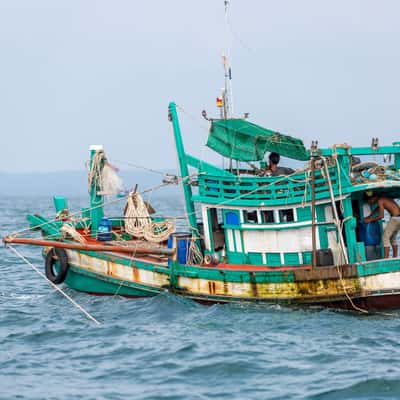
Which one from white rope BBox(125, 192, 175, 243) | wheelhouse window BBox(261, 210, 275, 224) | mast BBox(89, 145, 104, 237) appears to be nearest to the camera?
wheelhouse window BBox(261, 210, 275, 224)

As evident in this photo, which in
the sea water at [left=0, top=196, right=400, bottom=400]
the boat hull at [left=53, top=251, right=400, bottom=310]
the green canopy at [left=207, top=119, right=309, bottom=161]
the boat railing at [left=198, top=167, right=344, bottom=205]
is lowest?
the sea water at [left=0, top=196, right=400, bottom=400]

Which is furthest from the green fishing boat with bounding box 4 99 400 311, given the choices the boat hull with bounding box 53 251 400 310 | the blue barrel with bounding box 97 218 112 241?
the blue barrel with bounding box 97 218 112 241

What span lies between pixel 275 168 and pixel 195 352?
5663 millimetres

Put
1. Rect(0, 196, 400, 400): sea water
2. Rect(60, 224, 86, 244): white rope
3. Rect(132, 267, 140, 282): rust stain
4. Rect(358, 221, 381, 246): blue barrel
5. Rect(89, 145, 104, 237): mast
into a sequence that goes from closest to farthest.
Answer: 1. Rect(0, 196, 400, 400): sea water
2. Rect(358, 221, 381, 246): blue barrel
3. Rect(132, 267, 140, 282): rust stain
4. Rect(60, 224, 86, 244): white rope
5. Rect(89, 145, 104, 237): mast

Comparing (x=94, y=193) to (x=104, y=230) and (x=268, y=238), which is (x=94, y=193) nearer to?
(x=104, y=230)

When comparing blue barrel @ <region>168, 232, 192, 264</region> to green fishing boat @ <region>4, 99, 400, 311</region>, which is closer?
green fishing boat @ <region>4, 99, 400, 311</region>

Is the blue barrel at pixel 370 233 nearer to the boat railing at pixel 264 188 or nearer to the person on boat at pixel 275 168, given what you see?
the boat railing at pixel 264 188

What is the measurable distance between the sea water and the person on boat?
296cm

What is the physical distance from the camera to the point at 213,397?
12969mm

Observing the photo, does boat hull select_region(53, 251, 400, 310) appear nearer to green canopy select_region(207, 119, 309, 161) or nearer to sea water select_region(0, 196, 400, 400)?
sea water select_region(0, 196, 400, 400)

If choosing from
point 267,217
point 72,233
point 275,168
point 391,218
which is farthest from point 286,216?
point 72,233

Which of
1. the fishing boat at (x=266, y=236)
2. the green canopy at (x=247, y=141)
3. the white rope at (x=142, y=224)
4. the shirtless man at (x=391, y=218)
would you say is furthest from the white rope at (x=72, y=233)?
the shirtless man at (x=391, y=218)

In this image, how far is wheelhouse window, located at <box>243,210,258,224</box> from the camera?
765 inches

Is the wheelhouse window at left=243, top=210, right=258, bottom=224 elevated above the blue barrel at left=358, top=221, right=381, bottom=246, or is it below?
above
